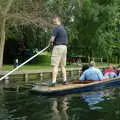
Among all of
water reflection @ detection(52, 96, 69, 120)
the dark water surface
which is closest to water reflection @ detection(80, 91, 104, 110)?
the dark water surface

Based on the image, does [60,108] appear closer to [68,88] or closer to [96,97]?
[96,97]

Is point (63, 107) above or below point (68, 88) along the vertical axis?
below

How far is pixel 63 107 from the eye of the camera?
8.05 metres

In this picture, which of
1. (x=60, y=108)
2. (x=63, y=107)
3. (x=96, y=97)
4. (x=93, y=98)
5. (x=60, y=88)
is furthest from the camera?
(x=60, y=88)

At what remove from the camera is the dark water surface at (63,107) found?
275 inches

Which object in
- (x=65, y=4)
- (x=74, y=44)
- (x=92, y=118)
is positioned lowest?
(x=92, y=118)

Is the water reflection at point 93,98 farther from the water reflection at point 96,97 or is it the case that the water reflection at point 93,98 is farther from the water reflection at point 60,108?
the water reflection at point 60,108

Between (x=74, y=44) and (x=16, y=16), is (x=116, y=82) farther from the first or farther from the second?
(x=74, y=44)

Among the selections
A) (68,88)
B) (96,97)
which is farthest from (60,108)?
(68,88)

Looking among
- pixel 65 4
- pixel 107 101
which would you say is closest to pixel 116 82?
pixel 107 101

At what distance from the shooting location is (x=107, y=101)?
8.91 meters

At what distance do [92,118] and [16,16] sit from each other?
15.9 m

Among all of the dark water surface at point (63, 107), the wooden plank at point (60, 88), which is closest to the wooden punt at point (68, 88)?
the wooden plank at point (60, 88)

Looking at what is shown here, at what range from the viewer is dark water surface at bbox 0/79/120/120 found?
698 cm
